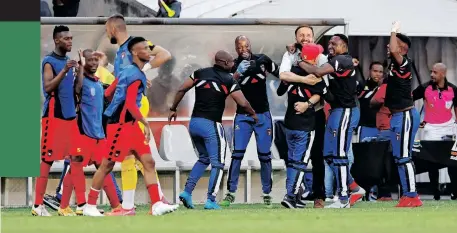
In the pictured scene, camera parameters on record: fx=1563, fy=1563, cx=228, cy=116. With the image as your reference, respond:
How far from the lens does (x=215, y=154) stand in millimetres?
17969

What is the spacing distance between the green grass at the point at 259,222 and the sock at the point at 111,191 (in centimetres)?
74

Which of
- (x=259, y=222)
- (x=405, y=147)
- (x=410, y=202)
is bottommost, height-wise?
(x=410, y=202)

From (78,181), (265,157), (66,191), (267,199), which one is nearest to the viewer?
(78,181)

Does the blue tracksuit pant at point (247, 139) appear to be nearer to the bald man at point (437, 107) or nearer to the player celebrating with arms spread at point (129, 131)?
the player celebrating with arms spread at point (129, 131)

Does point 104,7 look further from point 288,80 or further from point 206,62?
point 288,80

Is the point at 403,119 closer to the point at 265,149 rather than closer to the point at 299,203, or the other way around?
the point at 299,203

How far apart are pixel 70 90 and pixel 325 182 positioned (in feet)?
11.5

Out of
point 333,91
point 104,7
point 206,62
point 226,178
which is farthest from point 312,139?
point 104,7

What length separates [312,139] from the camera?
1791 cm

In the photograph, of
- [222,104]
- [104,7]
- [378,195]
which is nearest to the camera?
[222,104]

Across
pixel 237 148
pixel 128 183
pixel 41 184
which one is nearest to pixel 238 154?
pixel 237 148

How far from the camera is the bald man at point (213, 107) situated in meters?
18.0

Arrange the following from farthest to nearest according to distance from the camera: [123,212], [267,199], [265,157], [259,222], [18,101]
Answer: [267,199], [265,157], [123,212], [259,222], [18,101]

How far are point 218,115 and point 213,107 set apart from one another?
0.39 ft
